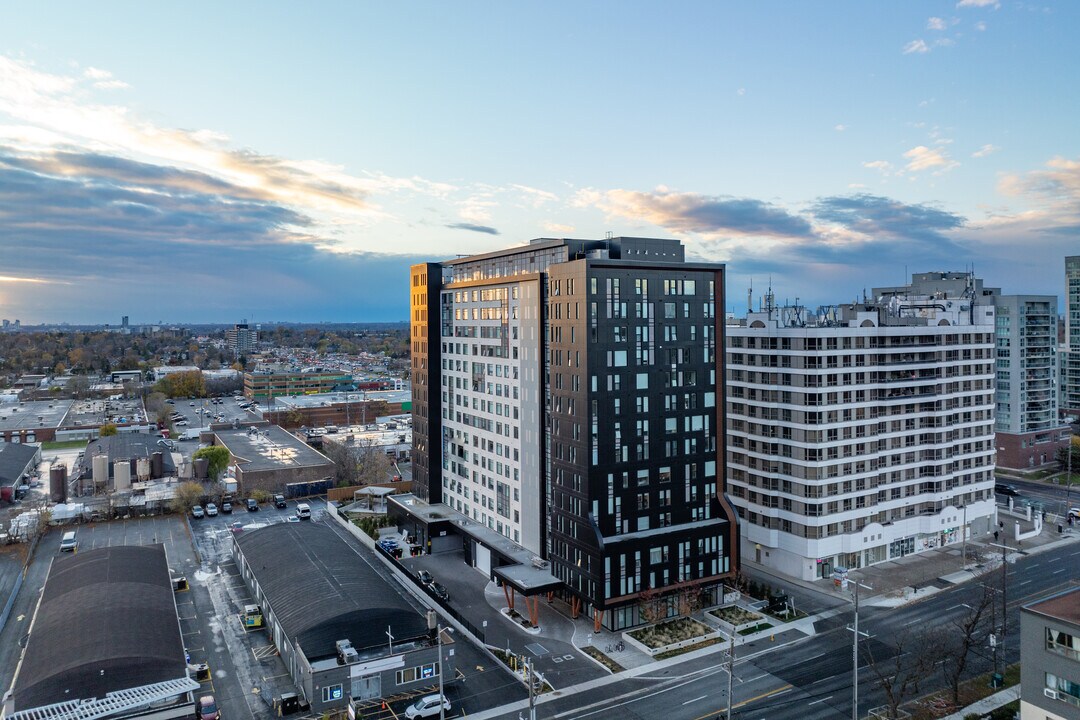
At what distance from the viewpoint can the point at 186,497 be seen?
104500 millimetres

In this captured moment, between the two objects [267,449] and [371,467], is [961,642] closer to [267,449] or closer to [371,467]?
[371,467]

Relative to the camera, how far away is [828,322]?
253 ft

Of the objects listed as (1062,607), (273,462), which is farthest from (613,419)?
(273,462)

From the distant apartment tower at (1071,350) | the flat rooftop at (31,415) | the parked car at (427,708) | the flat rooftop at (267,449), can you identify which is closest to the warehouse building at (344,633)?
the parked car at (427,708)

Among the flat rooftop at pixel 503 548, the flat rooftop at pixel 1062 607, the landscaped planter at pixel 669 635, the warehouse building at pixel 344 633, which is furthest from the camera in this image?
the flat rooftop at pixel 503 548

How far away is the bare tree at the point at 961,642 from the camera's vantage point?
47812 millimetres

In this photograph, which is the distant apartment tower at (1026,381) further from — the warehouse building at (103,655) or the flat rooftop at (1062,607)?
the warehouse building at (103,655)

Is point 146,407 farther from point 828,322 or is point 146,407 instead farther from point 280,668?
point 828,322

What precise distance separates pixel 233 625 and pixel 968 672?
204 feet

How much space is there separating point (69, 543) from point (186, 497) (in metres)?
19.2

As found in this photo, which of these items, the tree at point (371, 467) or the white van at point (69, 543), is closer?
the white van at point (69, 543)

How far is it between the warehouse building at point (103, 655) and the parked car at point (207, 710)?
147 centimetres

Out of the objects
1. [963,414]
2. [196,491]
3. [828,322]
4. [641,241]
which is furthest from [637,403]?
[196,491]

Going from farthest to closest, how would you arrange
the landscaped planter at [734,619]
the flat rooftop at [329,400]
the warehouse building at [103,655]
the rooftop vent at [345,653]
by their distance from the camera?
1. the flat rooftop at [329,400]
2. the landscaped planter at [734,619]
3. the rooftop vent at [345,653]
4. the warehouse building at [103,655]
